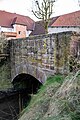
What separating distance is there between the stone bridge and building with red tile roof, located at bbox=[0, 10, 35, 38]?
15.0 m

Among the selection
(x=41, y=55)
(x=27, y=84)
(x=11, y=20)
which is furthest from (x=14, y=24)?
(x=41, y=55)

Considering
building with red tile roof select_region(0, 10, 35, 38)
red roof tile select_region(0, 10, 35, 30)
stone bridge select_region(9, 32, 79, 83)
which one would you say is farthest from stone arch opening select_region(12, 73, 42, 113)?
red roof tile select_region(0, 10, 35, 30)

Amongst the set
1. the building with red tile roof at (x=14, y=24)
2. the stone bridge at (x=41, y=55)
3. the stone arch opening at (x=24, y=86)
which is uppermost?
the building with red tile roof at (x=14, y=24)

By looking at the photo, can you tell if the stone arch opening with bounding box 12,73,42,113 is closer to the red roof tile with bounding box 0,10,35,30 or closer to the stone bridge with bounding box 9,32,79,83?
the stone bridge with bounding box 9,32,79,83

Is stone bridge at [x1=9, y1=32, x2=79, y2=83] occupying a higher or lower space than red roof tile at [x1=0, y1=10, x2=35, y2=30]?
lower

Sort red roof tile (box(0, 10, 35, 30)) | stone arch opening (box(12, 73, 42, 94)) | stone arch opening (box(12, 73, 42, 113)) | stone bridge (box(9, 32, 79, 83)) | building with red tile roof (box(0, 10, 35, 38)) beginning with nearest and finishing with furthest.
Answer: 1. stone bridge (box(9, 32, 79, 83))
2. stone arch opening (box(12, 73, 42, 113))
3. stone arch opening (box(12, 73, 42, 94))
4. building with red tile roof (box(0, 10, 35, 38))
5. red roof tile (box(0, 10, 35, 30))

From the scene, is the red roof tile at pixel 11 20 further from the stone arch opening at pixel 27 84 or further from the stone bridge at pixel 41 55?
the stone bridge at pixel 41 55

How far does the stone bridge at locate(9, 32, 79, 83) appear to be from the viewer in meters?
6.60

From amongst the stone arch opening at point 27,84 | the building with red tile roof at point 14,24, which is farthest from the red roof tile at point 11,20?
the stone arch opening at point 27,84

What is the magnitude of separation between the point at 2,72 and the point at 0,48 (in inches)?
56.9

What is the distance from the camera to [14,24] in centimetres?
2697

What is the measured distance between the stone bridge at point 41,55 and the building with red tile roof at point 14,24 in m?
15.0

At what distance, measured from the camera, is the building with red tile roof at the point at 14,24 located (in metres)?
26.7

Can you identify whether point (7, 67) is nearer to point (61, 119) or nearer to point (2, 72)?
point (2, 72)
